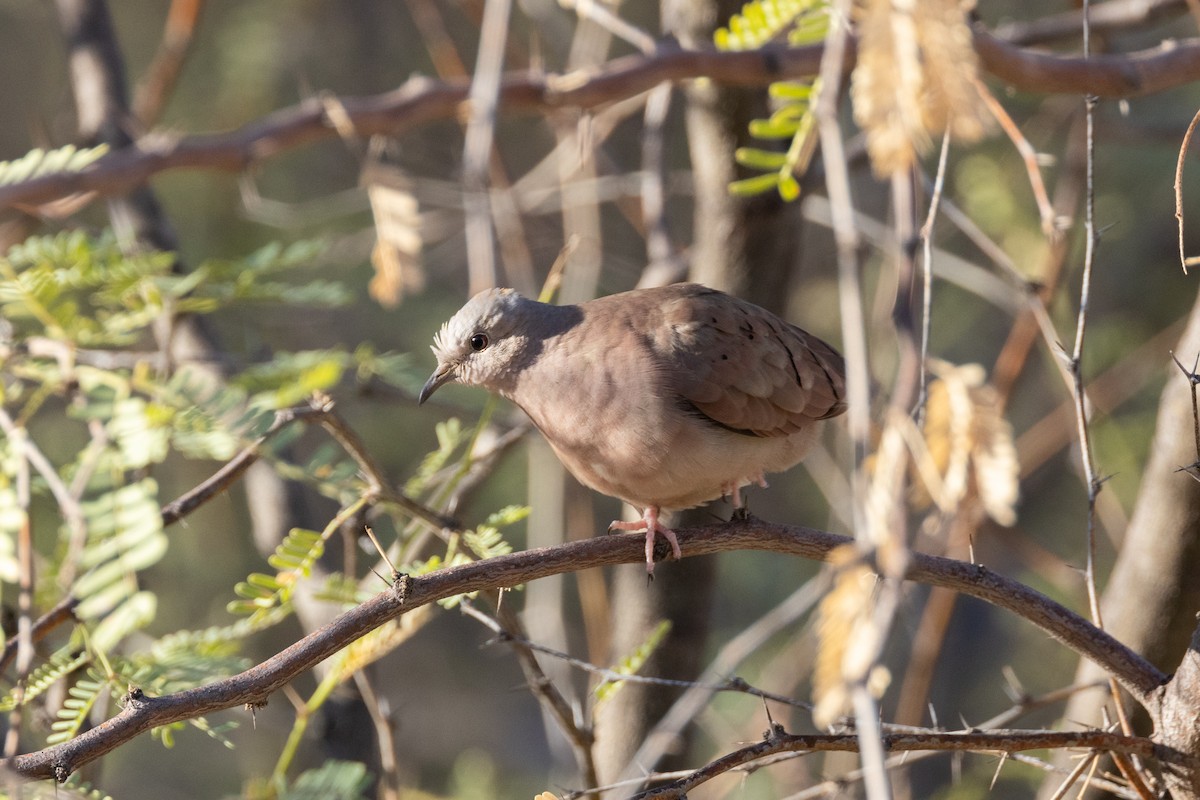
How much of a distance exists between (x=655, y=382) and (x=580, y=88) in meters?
0.79

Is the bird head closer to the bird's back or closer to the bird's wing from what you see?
the bird's back

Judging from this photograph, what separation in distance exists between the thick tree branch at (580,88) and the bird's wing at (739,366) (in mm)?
580

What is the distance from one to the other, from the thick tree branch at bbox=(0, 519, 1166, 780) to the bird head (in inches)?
33.3

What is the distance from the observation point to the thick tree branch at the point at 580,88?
2.64 meters

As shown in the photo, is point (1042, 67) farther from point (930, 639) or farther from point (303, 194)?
point (303, 194)

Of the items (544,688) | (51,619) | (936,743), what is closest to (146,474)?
(51,619)

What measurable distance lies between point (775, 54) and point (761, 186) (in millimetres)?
315

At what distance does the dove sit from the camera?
2.68 m

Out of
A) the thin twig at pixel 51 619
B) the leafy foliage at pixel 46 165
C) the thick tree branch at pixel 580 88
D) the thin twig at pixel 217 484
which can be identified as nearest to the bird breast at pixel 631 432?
the thick tree branch at pixel 580 88

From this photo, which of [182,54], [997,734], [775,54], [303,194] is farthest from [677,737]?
[303,194]

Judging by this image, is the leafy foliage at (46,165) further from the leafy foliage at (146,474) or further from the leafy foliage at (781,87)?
the leafy foliage at (781,87)

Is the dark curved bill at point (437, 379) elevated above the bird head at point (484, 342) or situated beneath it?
situated beneath

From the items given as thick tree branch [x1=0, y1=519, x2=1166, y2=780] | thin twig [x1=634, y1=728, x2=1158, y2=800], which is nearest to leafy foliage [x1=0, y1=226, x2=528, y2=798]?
thick tree branch [x1=0, y1=519, x2=1166, y2=780]

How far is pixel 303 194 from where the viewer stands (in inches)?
297
